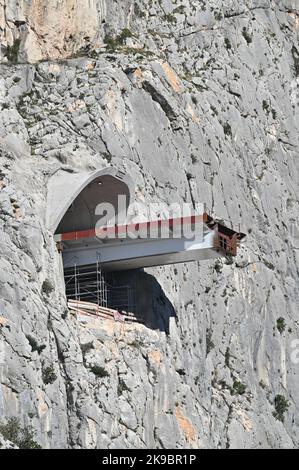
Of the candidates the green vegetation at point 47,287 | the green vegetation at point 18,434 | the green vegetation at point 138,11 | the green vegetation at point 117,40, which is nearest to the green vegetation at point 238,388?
the green vegetation at point 47,287

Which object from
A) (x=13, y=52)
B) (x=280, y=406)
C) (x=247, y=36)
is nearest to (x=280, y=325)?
(x=280, y=406)

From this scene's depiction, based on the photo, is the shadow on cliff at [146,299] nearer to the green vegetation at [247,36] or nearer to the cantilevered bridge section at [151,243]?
the cantilevered bridge section at [151,243]

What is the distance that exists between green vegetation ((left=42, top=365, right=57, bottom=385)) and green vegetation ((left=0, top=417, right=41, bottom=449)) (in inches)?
130

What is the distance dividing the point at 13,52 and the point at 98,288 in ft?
57.3

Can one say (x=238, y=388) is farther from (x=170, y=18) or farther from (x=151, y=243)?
(x=170, y=18)

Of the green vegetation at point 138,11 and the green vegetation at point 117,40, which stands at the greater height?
the green vegetation at point 138,11

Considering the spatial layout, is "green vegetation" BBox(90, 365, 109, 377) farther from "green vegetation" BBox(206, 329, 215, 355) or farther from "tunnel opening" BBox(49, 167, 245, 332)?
"green vegetation" BBox(206, 329, 215, 355)

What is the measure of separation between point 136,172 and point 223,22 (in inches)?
863

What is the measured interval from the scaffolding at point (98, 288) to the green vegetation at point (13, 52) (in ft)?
49.3

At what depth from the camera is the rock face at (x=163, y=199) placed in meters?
68.6

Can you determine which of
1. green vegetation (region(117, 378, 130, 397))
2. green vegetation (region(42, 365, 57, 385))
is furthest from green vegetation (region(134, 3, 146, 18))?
green vegetation (region(42, 365, 57, 385))

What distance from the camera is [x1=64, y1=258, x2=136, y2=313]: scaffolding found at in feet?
249
